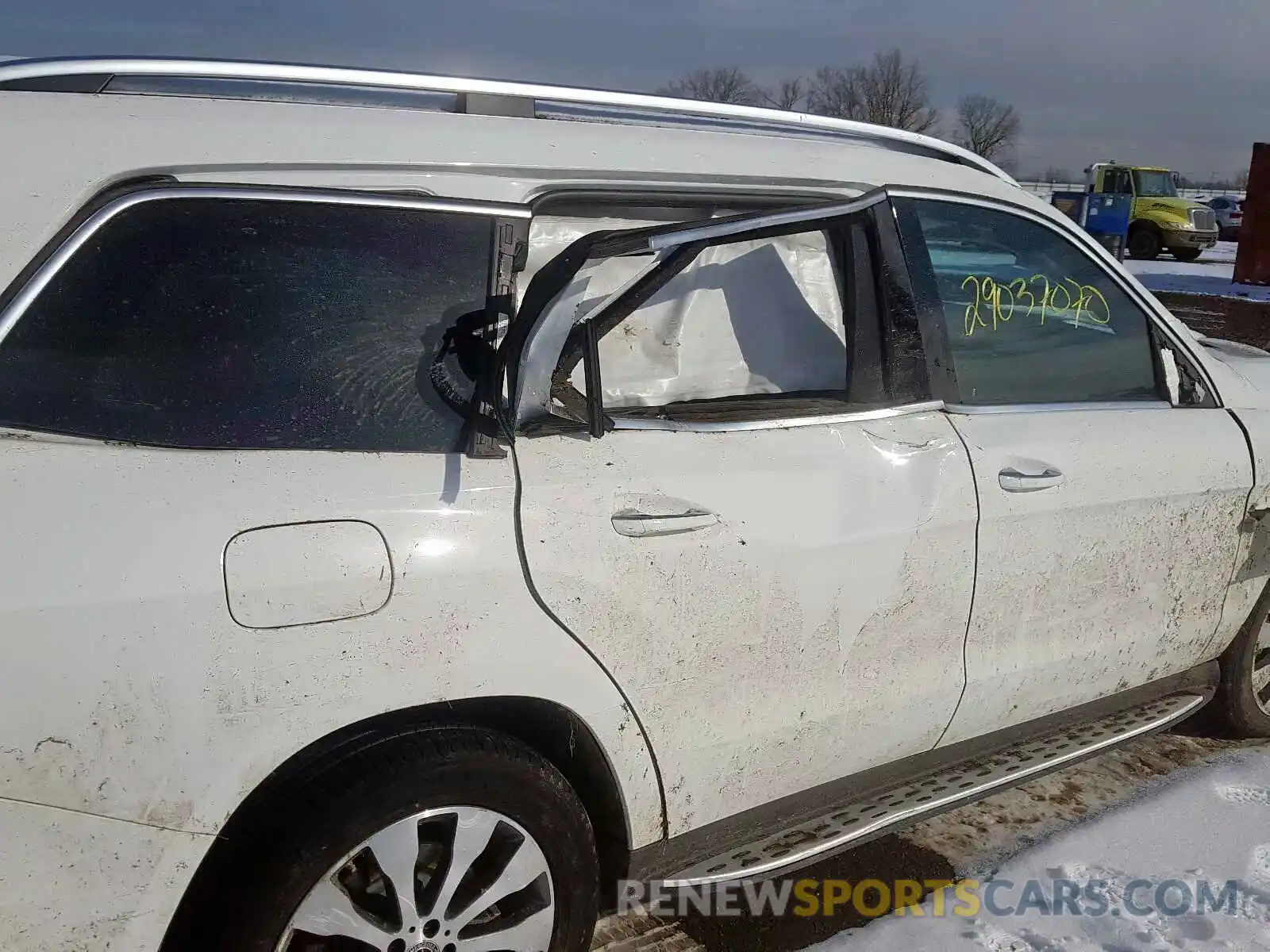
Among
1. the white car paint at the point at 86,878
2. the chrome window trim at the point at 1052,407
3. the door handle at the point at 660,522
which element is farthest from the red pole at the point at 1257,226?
the white car paint at the point at 86,878

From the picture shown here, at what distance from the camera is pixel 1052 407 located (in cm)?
295

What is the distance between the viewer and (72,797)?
1680 millimetres

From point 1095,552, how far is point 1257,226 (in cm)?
1742

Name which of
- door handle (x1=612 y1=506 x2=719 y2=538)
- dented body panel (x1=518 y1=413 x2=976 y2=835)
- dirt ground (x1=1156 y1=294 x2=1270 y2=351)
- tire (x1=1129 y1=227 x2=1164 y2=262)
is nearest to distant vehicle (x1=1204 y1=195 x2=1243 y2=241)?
tire (x1=1129 y1=227 x2=1164 y2=262)

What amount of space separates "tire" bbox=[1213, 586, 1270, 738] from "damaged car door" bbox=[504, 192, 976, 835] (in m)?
1.43

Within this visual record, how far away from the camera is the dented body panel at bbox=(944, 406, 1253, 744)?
273cm

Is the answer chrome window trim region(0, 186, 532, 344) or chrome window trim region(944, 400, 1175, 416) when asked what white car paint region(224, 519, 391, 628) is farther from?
chrome window trim region(944, 400, 1175, 416)

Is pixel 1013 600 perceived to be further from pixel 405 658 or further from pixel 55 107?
pixel 55 107

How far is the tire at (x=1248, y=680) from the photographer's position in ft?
11.6

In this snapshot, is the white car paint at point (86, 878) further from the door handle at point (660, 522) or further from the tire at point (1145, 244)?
the tire at point (1145, 244)

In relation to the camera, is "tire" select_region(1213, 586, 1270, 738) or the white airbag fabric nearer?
the white airbag fabric

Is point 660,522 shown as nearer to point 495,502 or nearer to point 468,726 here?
point 495,502

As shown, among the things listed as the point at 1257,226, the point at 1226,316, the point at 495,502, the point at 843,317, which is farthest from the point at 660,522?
the point at 1257,226

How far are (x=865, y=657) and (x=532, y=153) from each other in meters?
1.34
